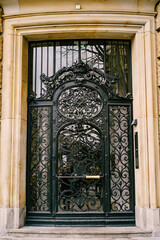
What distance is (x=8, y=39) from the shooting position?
6.23m

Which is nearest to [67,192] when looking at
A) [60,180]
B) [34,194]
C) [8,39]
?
[60,180]

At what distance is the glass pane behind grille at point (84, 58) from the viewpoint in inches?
257

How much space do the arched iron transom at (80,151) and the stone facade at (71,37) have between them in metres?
0.26

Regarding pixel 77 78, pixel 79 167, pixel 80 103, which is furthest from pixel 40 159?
Result: pixel 77 78

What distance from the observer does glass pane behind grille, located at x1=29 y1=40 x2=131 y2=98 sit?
654cm

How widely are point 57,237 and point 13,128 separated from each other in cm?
232

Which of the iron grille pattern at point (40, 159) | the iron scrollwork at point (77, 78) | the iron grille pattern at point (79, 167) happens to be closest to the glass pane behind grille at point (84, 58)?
the iron scrollwork at point (77, 78)

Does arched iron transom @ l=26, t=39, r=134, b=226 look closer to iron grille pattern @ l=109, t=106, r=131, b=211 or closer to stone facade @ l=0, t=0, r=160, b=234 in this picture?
iron grille pattern @ l=109, t=106, r=131, b=211

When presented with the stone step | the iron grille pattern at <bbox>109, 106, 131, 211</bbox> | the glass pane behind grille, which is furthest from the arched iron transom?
the stone step

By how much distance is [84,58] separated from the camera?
659 cm

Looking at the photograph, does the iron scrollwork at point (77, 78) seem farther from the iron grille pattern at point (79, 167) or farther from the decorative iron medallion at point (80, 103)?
the iron grille pattern at point (79, 167)

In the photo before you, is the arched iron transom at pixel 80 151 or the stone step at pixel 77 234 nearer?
the stone step at pixel 77 234

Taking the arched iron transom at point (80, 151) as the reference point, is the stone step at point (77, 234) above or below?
below

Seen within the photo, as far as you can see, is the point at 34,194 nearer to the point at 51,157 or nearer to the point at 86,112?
the point at 51,157
